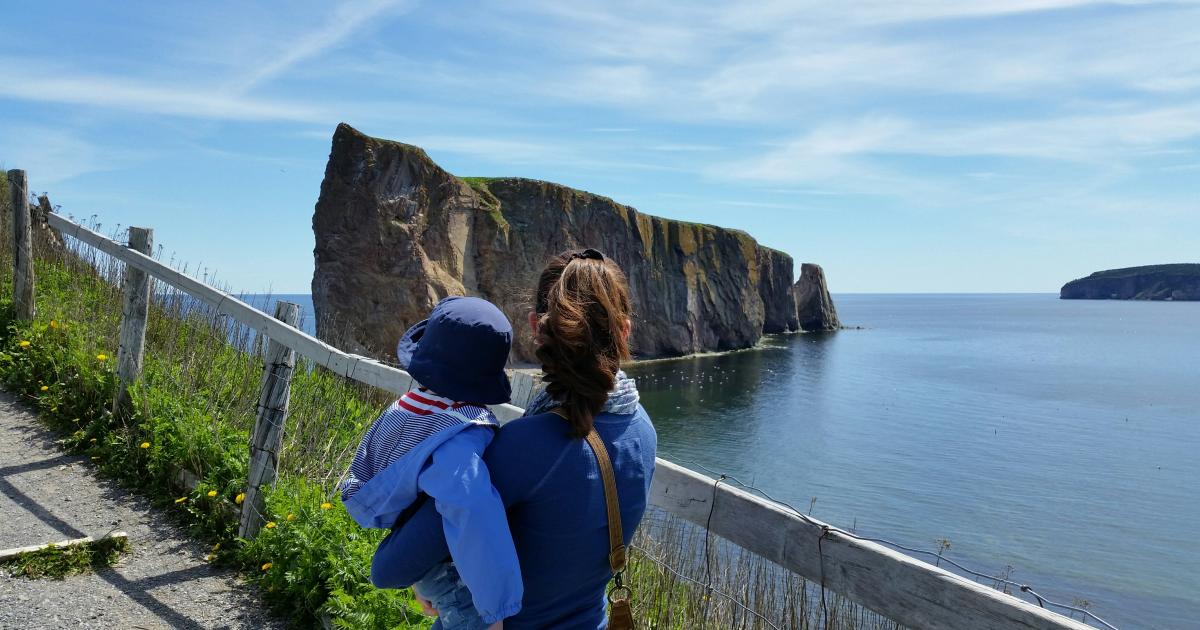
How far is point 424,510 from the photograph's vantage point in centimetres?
174

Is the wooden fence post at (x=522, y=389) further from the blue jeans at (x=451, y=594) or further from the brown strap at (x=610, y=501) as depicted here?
the brown strap at (x=610, y=501)

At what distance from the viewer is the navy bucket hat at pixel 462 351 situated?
1818mm

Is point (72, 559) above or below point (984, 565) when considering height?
above

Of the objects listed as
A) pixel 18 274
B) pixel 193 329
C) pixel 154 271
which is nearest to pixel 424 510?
pixel 154 271

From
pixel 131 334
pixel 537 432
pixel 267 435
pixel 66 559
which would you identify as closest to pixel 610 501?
pixel 537 432

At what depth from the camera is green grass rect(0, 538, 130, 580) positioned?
410 centimetres

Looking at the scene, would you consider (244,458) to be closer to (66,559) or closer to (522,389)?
(66,559)

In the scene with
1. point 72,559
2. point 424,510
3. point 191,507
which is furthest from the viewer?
point 191,507

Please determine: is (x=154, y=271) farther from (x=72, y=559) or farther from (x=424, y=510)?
(x=424, y=510)

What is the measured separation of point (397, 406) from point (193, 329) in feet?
18.2

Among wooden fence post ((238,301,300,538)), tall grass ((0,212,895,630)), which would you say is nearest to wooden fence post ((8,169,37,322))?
tall grass ((0,212,895,630))

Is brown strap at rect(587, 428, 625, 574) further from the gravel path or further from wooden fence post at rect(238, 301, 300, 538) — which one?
wooden fence post at rect(238, 301, 300, 538)

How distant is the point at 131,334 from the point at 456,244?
3706 centimetres

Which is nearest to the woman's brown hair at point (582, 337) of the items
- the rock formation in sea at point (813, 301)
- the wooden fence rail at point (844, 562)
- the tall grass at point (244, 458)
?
the wooden fence rail at point (844, 562)
